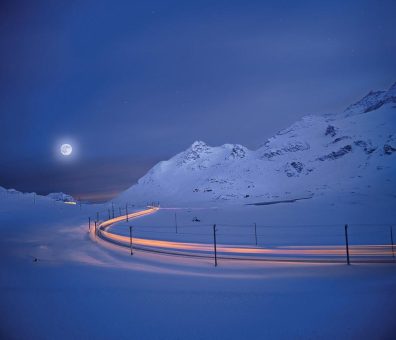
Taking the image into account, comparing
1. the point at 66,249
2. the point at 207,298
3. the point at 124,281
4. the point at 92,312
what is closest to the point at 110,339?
the point at 92,312

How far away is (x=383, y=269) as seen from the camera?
1410 cm

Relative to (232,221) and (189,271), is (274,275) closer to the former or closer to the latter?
(189,271)

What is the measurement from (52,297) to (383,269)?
14193mm

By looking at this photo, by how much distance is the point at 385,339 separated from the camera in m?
7.54

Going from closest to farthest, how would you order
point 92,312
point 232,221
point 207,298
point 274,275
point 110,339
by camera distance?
point 110,339, point 92,312, point 207,298, point 274,275, point 232,221

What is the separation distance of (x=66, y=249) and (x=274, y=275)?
16911 millimetres

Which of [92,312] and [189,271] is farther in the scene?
[189,271]

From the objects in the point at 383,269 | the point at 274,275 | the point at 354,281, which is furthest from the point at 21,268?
the point at 383,269

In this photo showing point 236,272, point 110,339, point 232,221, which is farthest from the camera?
point 232,221

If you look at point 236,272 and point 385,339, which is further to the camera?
point 236,272

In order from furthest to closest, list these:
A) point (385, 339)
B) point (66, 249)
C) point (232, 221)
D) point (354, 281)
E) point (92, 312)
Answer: point (232, 221), point (66, 249), point (354, 281), point (92, 312), point (385, 339)

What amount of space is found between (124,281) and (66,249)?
1318 centimetres

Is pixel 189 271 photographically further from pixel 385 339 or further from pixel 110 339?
pixel 385 339

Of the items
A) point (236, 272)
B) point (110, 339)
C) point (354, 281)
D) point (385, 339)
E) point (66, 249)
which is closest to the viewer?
point (385, 339)
